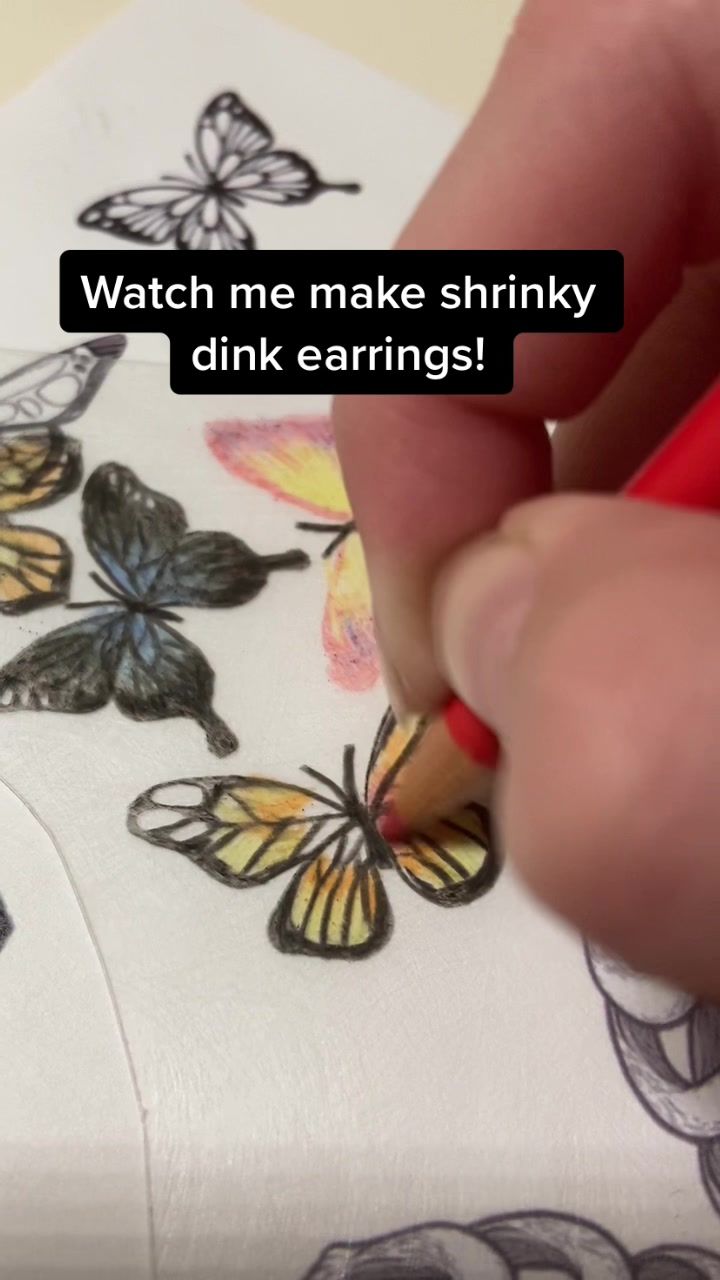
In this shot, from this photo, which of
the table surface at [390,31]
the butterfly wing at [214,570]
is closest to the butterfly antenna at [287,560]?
the butterfly wing at [214,570]

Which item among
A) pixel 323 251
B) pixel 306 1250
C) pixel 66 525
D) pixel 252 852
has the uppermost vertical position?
pixel 323 251

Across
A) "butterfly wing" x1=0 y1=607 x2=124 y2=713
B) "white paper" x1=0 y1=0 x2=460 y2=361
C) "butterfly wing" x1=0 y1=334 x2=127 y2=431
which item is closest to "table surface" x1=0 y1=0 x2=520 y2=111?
"white paper" x1=0 y1=0 x2=460 y2=361

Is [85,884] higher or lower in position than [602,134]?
lower

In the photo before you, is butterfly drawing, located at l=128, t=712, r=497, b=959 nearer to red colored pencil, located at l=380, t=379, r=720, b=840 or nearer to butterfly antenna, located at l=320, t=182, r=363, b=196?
red colored pencil, located at l=380, t=379, r=720, b=840

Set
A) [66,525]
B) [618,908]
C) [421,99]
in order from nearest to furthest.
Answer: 1. [618,908]
2. [66,525]
3. [421,99]

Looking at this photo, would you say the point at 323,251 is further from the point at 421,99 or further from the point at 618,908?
the point at 618,908

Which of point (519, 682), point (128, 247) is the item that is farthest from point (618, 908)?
point (128, 247)

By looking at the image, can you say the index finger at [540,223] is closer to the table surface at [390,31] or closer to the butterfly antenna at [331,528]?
the butterfly antenna at [331,528]
